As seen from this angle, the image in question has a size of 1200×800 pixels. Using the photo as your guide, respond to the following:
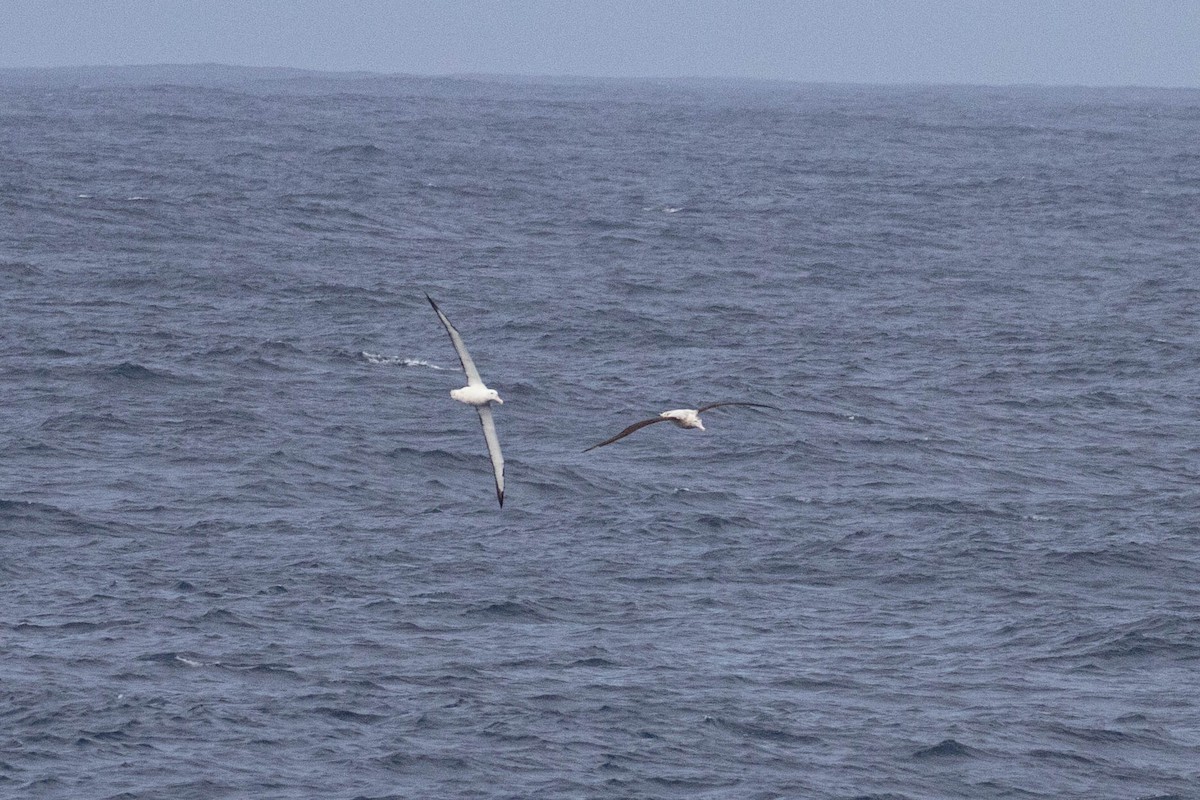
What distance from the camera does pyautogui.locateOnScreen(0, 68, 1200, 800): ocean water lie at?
38062mm

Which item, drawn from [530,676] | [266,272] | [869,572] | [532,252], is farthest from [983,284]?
[530,676]

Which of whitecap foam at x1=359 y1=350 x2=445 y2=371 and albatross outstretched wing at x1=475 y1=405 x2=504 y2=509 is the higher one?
albatross outstretched wing at x1=475 y1=405 x2=504 y2=509

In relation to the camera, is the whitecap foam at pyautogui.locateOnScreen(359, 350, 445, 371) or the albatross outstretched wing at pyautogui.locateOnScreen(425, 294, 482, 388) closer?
the albatross outstretched wing at pyautogui.locateOnScreen(425, 294, 482, 388)

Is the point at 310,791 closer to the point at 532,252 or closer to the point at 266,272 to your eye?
the point at 266,272

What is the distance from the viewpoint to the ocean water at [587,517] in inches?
1499

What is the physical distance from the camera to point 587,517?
2064 inches

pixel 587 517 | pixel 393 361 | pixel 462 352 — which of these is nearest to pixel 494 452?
pixel 462 352

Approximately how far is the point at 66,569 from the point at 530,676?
40.8ft

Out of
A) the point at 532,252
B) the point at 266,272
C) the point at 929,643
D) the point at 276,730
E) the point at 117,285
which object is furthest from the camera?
the point at 532,252

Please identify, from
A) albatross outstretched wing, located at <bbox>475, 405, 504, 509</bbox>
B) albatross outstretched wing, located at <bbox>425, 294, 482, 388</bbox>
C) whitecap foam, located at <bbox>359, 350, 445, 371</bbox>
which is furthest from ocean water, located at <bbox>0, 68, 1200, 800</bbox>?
albatross outstretched wing, located at <bbox>425, 294, 482, 388</bbox>

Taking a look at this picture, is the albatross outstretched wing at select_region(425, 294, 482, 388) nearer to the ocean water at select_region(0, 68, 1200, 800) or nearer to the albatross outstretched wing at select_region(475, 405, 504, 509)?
the albatross outstretched wing at select_region(475, 405, 504, 509)

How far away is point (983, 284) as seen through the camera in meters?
92.4

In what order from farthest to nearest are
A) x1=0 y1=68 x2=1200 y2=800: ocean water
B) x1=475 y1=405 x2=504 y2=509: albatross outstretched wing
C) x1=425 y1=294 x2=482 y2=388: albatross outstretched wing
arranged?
x1=0 y1=68 x2=1200 y2=800: ocean water, x1=475 y1=405 x2=504 y2=509: albatross outstretched wing, x1=425 y1=294 x2=482 y2=388: albatross outstretched wing

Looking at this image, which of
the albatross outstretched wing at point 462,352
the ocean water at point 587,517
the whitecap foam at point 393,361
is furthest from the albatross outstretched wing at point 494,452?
the whitecap foam at point 393,361
